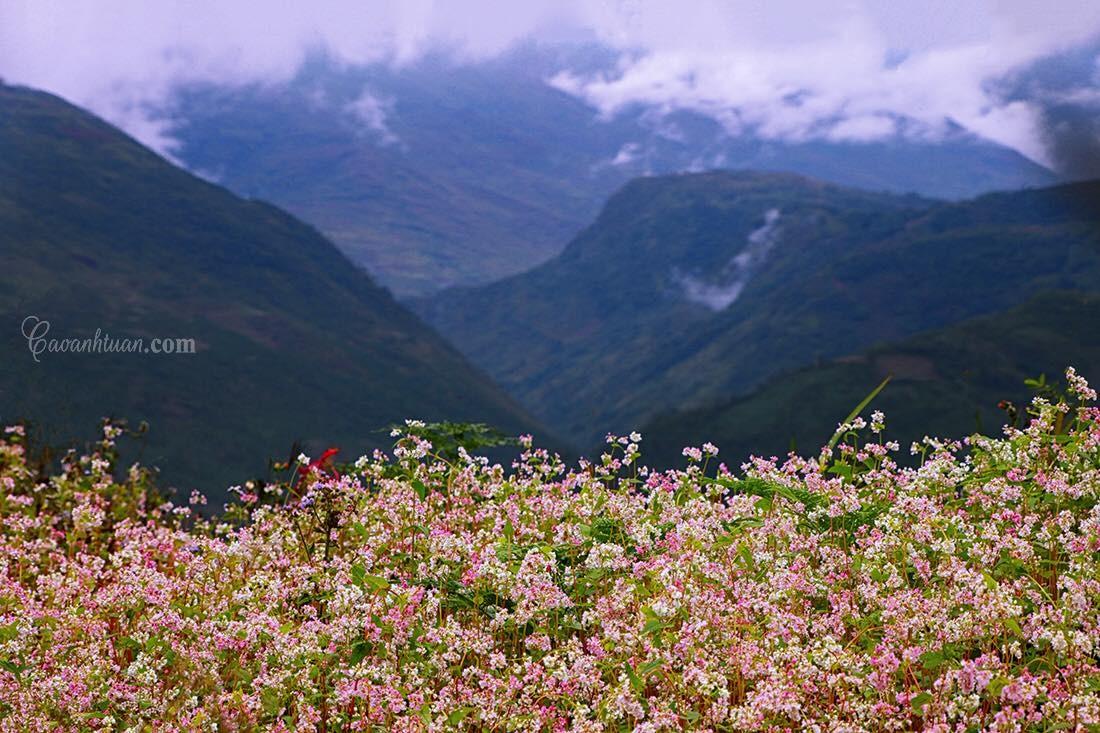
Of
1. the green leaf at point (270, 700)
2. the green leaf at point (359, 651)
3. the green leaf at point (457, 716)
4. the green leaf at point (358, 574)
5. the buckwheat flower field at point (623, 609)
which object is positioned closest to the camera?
the green leaf at point (457, 716)

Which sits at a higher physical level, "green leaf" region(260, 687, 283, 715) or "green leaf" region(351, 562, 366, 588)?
"green leaf" region(351, 562, 366, 588)

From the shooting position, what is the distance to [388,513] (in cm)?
757

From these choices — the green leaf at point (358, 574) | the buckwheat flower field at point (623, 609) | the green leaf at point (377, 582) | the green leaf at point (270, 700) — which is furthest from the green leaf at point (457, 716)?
the green leaf at point (358, 574)

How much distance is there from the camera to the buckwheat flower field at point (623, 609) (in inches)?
208

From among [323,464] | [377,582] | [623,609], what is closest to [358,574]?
[377,582]

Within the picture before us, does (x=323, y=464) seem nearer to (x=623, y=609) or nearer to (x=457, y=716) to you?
(x=623, y=609)

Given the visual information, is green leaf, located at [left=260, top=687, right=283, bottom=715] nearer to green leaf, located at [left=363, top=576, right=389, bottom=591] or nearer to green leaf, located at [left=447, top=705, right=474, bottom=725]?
green leaf, located at [left=363, top=576, right=389, bottom=591]

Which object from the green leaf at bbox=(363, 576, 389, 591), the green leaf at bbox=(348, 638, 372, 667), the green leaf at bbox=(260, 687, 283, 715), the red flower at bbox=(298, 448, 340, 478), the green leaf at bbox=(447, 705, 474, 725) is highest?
the red flower at bbox=(298, 448, 340, 478)

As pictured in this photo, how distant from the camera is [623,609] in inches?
240

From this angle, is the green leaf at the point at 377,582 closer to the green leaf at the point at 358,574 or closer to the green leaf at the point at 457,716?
the green leaf at the point at 358,574

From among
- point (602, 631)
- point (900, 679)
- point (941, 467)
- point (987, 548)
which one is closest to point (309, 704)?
point (602, 631)

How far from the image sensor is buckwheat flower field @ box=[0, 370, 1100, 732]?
17.3ft

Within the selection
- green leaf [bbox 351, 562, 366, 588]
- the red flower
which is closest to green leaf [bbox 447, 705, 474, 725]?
green leaf [bbox 351, 562, 366, 588]

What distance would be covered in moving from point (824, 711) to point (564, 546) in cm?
215
